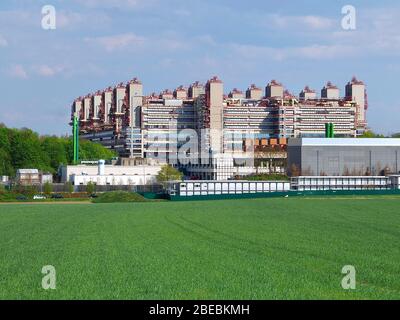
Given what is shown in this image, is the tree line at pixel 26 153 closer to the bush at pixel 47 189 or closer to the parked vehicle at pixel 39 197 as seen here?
the bush at pixel 47 189

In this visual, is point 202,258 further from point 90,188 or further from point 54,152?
point 54,152

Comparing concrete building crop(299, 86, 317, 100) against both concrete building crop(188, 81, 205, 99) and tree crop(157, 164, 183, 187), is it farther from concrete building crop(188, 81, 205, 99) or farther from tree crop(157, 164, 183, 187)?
tree crop(157, 164, 183, 187)

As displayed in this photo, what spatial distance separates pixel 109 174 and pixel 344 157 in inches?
1355

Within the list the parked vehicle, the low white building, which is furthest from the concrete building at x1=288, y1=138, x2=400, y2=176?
the parked vehicle

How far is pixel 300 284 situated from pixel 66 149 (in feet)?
403

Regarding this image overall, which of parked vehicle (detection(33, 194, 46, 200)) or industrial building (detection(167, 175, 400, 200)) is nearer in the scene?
parked vehicle (detection(33, 194, 46, 200))

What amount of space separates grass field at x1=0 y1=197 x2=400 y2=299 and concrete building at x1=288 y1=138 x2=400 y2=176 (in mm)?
70277

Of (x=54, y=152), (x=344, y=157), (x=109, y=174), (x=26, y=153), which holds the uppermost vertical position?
(x=54, y=152)

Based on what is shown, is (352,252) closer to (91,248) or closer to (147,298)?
(91,248)

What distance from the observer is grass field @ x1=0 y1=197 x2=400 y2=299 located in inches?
671

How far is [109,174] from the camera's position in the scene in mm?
107938

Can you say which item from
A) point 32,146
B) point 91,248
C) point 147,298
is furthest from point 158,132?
point 147,298

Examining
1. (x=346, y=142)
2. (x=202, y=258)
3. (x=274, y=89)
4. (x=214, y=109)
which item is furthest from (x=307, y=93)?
(x=202, y=258)
